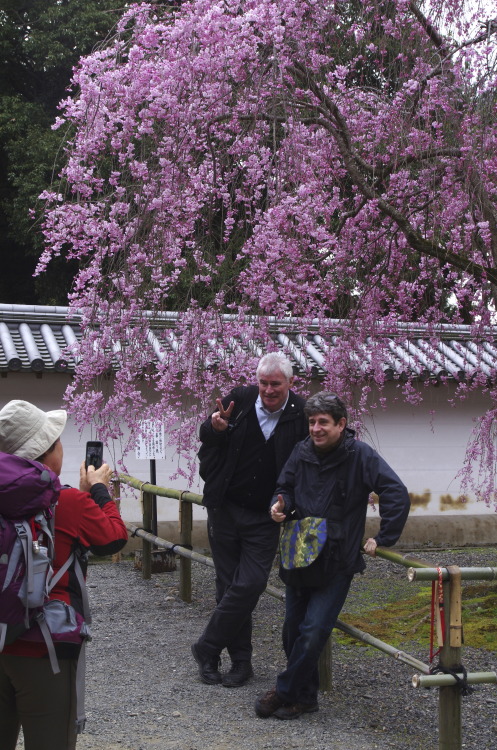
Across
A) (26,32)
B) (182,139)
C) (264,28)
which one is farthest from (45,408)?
(26,32)

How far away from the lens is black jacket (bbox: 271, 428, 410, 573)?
4.11 metres

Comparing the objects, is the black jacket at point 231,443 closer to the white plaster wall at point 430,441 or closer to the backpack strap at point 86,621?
the backpack strap at point 86,621

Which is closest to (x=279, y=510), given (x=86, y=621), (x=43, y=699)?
(x=86, y=621)

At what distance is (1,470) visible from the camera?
2721 millimetres

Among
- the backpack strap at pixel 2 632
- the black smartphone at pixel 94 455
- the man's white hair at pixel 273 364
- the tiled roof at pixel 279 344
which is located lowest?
the backpack strap at pixel 2 632

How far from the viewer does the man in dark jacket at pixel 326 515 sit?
4.16 metres

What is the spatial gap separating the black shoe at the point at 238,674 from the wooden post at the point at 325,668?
0.46 metres

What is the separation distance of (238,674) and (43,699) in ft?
8.06

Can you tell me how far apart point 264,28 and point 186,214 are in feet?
4.60

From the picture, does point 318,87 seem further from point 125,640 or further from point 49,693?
point 49,693

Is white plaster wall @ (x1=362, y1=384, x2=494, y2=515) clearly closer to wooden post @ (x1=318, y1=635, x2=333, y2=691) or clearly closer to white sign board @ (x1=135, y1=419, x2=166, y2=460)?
white sign board @ (x1=135, y1=419, x2=166, y2=460)

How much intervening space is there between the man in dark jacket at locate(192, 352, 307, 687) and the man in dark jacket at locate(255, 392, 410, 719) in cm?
49

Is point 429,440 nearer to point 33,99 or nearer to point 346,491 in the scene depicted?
point 346,491

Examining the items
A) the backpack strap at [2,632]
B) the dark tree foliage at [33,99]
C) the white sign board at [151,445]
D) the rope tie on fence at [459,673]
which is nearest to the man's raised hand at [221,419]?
the rope tie on fence at [459,673]
